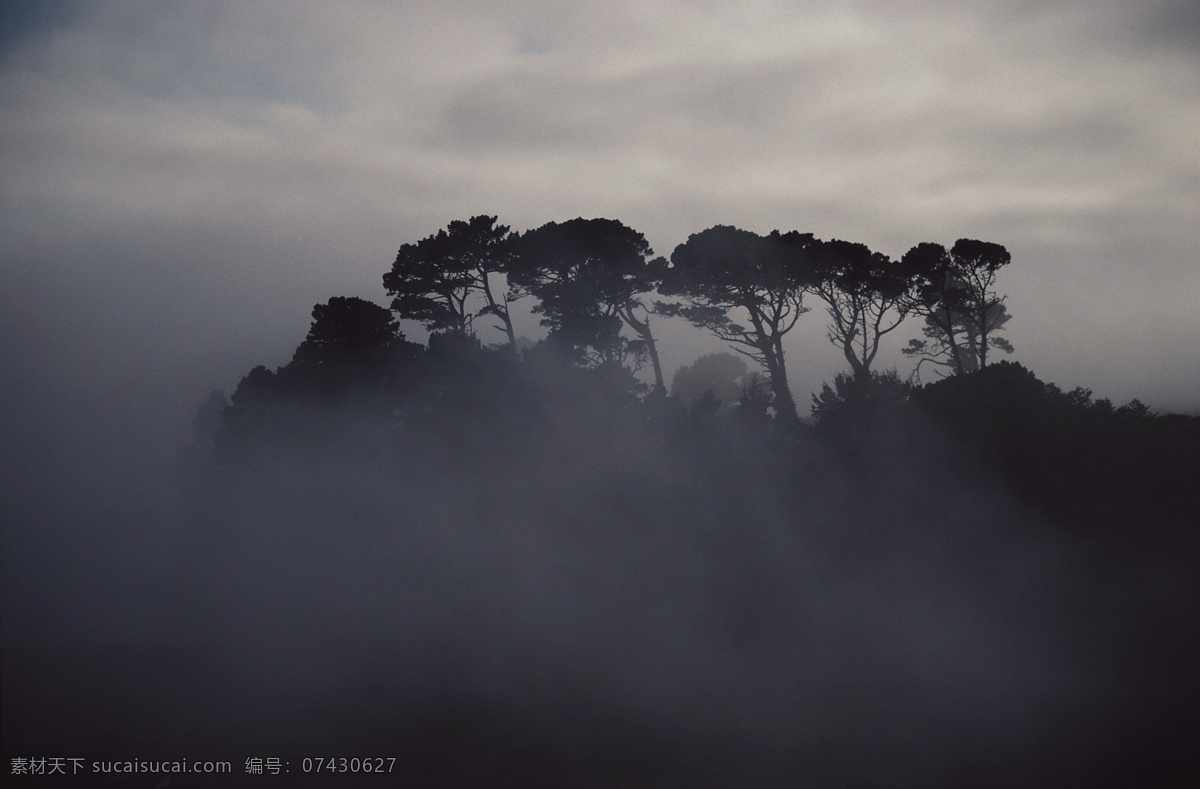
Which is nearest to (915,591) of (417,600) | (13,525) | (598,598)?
(598,598)

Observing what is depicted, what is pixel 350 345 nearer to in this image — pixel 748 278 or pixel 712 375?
pixel 748 278

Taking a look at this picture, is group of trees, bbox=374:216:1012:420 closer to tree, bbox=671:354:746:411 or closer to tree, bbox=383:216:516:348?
tree, bbox=383:216:516:348

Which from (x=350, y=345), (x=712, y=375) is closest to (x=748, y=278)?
(x=350, y=345)

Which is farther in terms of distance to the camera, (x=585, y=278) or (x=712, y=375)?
(x=712, y=375)

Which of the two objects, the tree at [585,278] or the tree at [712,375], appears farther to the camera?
the tree at [712,375]

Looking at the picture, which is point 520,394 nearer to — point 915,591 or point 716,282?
point 716,282

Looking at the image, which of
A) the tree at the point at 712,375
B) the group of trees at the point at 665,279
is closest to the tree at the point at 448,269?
the group of trees at the point at 665,279

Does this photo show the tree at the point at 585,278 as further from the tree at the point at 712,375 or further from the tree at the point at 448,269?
the tree at the point at 712,375

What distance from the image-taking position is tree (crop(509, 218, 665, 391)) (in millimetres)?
34656

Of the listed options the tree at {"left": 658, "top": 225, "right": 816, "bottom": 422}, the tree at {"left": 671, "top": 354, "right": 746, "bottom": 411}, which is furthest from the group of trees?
the tree at {"left": 671, "top": 354, "right": 746, "bottom": 411}

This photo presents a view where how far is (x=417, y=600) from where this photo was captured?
24.0 metres

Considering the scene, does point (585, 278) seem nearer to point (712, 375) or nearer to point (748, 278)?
point (748, 278)

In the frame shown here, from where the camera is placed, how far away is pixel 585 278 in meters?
35.0

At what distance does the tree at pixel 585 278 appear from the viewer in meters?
34.7
